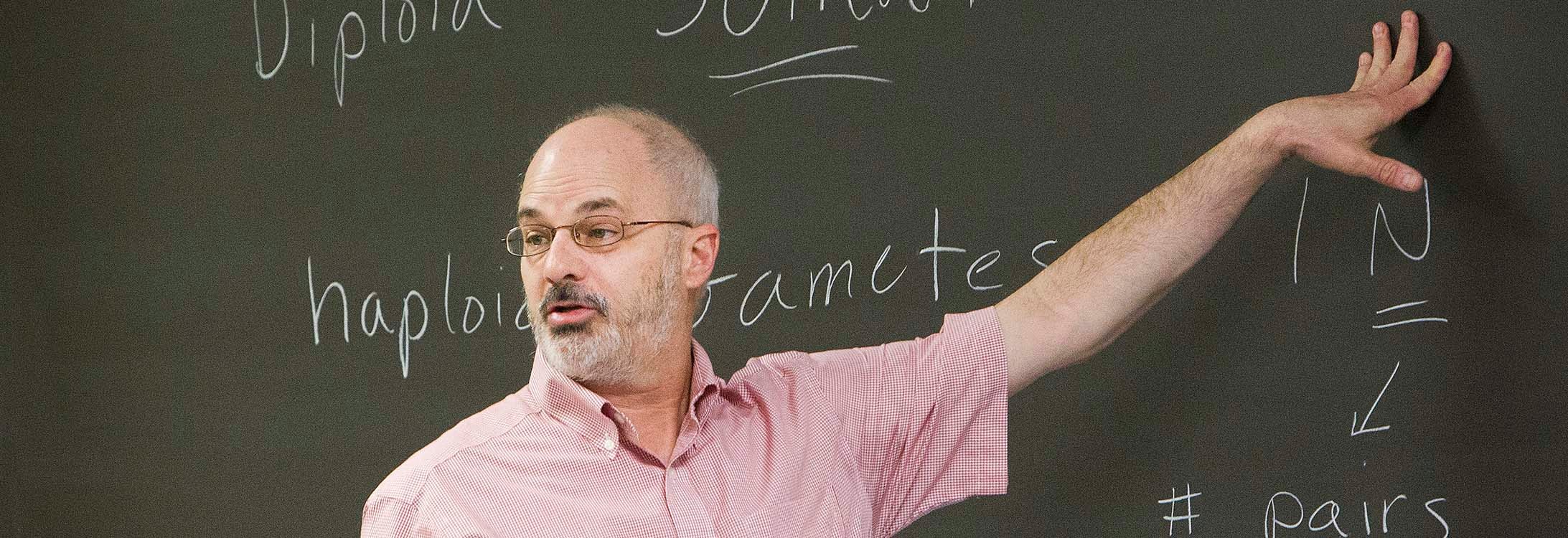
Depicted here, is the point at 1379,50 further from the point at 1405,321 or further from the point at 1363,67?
the point at 1405,321

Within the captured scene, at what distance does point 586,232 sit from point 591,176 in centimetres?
7

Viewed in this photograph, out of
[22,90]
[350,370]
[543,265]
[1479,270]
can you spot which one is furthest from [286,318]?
Result: [1479,270]

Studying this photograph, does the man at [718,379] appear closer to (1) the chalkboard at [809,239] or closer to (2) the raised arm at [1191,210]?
(2) the raised arm at [1191,210]

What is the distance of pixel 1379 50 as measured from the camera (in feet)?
6.19

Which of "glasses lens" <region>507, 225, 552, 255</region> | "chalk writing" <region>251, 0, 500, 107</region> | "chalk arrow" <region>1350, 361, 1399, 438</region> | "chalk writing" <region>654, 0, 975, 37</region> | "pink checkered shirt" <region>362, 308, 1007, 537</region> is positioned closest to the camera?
"pink checkered shirt" <region>362, 308, 1007, 537</region>

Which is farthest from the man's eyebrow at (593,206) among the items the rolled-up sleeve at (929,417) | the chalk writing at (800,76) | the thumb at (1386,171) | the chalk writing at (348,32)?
the thumb at (1386,171)

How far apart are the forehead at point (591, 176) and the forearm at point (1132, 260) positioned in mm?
531

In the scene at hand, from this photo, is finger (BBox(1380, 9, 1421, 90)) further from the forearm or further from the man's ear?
the man's ear

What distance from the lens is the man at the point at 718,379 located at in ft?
5.74

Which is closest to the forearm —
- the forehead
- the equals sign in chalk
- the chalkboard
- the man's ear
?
the chalkboard

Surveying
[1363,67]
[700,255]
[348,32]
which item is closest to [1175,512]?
[1363,67]

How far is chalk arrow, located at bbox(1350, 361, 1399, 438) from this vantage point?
1.93 meters

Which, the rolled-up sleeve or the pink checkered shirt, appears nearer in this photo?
the pink checkered shirt

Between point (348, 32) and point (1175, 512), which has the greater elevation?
point (348, 32)
